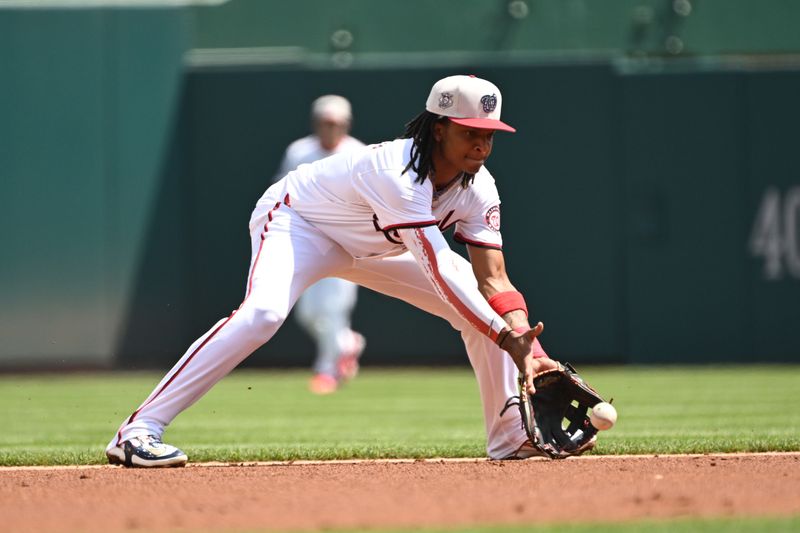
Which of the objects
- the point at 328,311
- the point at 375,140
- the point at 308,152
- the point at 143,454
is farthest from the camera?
the point at 375,140

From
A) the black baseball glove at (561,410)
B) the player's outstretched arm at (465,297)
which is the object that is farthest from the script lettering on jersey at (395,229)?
the black baseball glove at (561,410)

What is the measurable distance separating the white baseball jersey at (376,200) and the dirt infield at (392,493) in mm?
900

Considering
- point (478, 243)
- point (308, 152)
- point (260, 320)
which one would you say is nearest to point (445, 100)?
Answer: point (478, 243)

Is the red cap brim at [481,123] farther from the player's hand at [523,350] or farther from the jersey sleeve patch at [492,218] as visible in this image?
the player's hand at [523,350]

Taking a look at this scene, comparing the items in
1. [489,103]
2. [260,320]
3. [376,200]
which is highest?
[489,103]

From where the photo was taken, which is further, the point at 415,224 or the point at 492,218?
the point at 492,218

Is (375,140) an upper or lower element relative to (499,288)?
lower

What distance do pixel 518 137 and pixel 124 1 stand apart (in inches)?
147

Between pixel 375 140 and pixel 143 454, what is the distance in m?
7.47

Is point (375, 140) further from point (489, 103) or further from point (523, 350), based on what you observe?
point (523, 350)

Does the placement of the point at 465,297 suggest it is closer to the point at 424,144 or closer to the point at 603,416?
the point at 424,144

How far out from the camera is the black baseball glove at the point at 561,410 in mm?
5609

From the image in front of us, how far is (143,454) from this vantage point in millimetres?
5414

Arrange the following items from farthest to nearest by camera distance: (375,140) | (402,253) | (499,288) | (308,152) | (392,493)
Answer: (375,140) < (308,152) < (402,253) < (499,288) < (392,493)
